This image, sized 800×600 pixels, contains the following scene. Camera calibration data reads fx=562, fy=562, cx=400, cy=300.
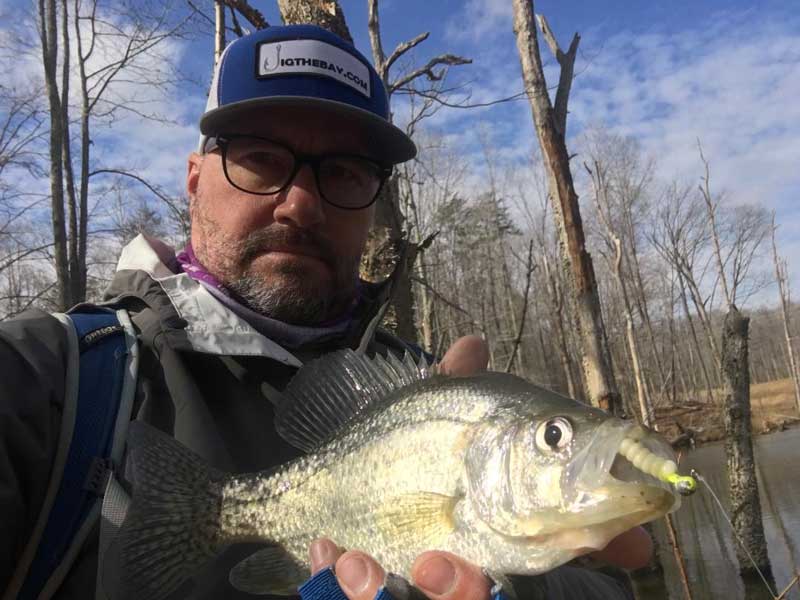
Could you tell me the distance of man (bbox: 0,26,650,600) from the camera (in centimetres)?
168

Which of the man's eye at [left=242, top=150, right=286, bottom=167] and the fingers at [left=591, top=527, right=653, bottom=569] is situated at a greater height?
the man's eye at [left=242, top=150, right=286, bottom=167]

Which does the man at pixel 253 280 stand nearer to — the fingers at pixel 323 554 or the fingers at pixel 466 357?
the fingers at pixel 466 357

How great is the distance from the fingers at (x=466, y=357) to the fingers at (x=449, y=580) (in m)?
0.71

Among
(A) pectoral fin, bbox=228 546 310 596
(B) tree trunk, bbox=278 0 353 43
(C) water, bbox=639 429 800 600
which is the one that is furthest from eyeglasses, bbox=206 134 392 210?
(C) water, bbox=639 429 800 600

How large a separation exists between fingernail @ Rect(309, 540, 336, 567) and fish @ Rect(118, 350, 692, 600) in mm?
64

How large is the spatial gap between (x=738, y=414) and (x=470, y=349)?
911cm

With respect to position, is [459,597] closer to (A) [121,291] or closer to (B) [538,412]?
(B) [538,412]

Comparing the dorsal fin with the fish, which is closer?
the fish

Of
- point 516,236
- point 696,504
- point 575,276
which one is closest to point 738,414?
point 575,276

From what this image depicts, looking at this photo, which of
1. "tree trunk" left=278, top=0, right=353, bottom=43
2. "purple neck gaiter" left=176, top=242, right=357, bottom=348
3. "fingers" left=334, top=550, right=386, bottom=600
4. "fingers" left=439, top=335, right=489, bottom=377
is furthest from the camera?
"tree trunk" left=278, top=0, right=353, bottom=43

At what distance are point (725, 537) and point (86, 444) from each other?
13.4 metres

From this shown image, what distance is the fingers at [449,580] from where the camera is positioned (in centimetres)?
127

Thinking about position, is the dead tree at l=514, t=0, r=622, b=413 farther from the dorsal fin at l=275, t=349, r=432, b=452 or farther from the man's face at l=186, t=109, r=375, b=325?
the dorsal fin at l=275, t=349, r=432, b=452

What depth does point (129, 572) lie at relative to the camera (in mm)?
1482
